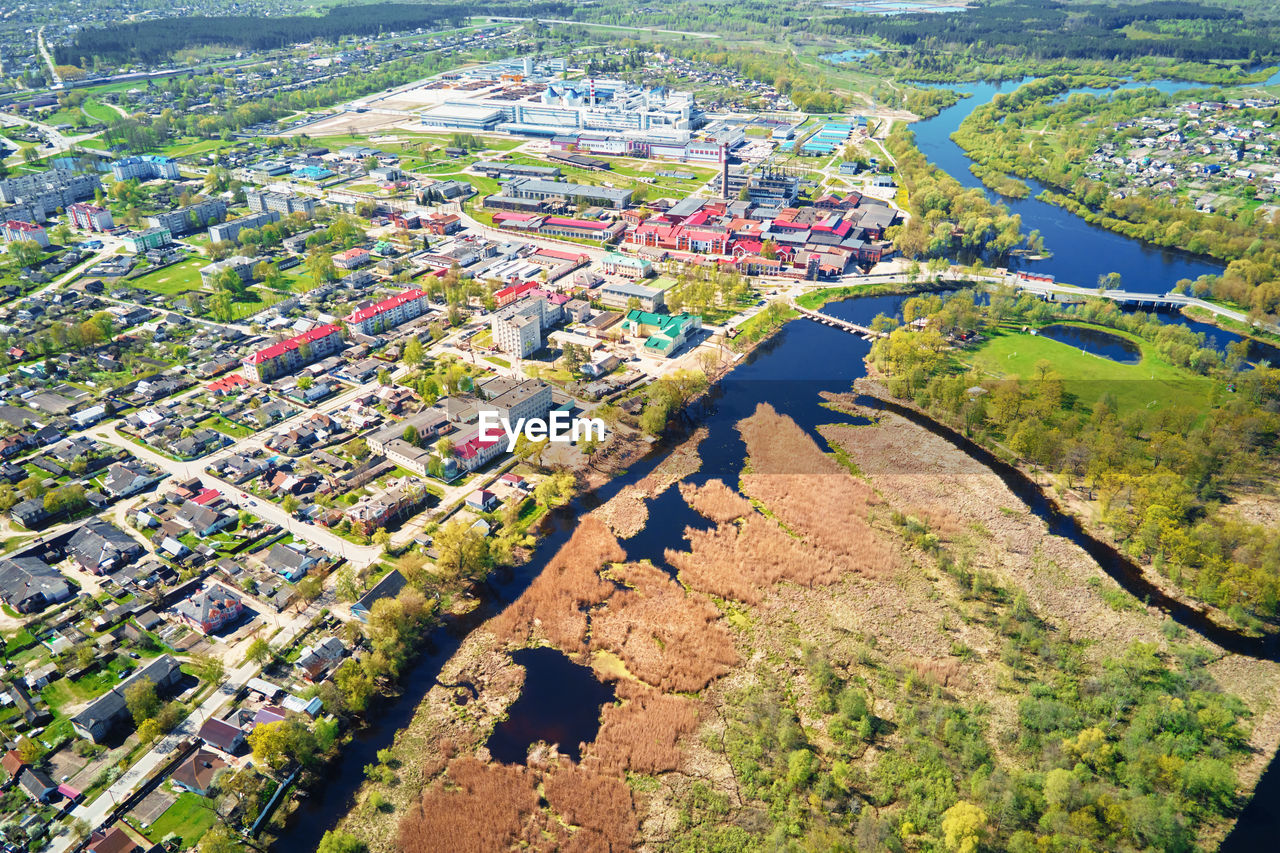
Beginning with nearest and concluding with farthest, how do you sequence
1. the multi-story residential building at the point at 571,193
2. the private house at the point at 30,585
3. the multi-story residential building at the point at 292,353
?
the private house at the point at 30,585
the multi-story residential building at the point at 292,353
the multi-story residential building at the point at 571,193

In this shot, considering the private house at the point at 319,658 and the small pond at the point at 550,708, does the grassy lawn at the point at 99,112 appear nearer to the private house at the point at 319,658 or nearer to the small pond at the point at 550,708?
the private house at the point at 319,658

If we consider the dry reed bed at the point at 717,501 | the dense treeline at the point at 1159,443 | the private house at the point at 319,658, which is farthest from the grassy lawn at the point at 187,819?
the dense treeline at the point at 1159,443

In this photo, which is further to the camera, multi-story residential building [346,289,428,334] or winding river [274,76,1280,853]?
multi-story residential building [346,289,428,334]

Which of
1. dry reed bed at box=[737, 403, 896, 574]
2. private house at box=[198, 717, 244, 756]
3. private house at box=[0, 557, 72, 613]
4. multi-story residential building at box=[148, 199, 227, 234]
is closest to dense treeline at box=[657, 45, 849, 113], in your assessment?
multi-story residential building at box=[148, 199, 227, 234]

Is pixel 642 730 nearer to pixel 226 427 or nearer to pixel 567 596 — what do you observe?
pixel 567 596

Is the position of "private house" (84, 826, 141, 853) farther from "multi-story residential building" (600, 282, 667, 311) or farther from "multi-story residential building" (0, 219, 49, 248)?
"multi-story residential building" (0, 219, 49, 248)

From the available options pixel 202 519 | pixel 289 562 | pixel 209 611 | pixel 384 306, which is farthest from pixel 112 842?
pixel 384 306
